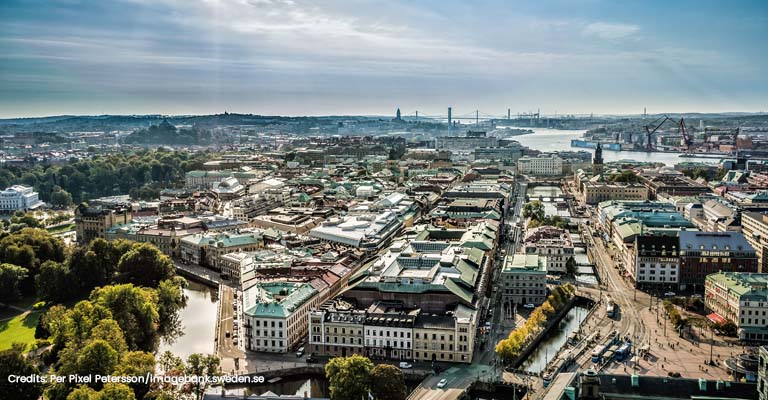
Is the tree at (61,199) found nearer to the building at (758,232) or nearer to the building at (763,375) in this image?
the building at (758,232)

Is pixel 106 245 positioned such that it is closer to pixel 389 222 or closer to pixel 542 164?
pixel 389 222

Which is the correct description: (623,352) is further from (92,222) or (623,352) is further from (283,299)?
(92,222)

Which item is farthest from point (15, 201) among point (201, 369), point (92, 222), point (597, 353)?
point (597, 353)

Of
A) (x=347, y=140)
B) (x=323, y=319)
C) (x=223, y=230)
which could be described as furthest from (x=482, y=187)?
(x=347, y=140)

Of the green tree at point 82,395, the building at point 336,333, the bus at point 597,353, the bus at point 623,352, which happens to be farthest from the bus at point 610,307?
the green tree at point 82,395

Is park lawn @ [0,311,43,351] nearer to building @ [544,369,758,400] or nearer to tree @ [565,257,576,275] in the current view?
building @ [544,369,758,400]
